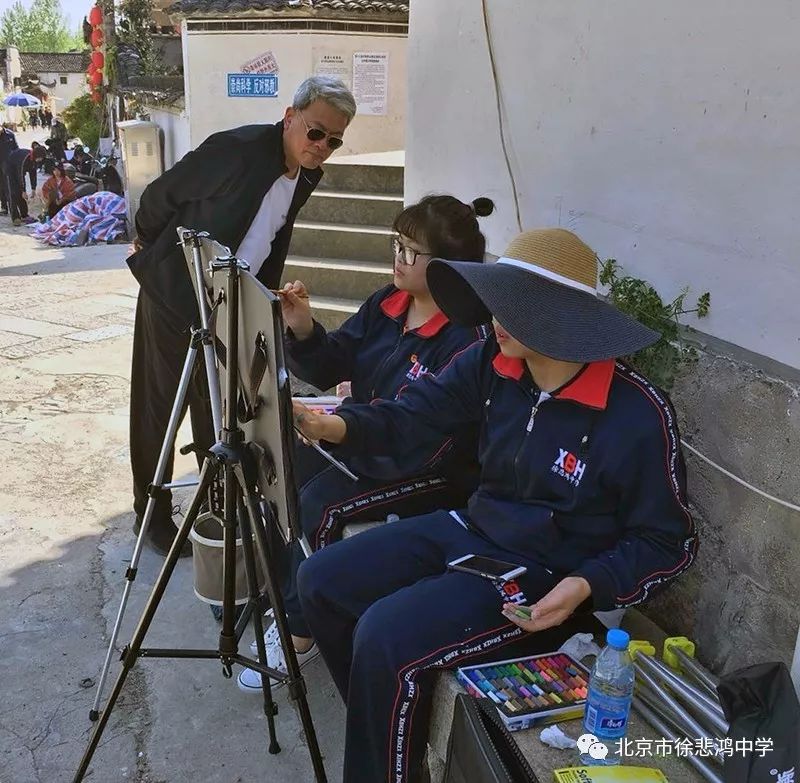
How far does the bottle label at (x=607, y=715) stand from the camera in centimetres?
178

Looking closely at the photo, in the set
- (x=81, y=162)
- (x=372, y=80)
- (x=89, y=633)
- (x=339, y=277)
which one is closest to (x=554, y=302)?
(x=89, y=633)

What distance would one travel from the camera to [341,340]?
3.05m

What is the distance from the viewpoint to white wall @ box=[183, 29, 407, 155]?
28.1 feet

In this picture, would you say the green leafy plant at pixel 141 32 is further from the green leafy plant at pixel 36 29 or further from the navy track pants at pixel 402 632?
the green leafy plant at pixel 36 29

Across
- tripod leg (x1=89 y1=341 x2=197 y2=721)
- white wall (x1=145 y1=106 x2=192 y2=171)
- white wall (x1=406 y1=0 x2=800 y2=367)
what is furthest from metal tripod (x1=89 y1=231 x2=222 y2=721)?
white wall (x1=145 y1=106 x2=192 y2=171)

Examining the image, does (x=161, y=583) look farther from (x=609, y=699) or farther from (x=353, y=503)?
(x=609, y=699)

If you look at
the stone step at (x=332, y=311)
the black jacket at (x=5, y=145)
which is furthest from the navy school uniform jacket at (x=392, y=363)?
the black jacket at (x=5, y=145)

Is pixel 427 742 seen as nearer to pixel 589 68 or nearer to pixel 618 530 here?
pixel 618 530

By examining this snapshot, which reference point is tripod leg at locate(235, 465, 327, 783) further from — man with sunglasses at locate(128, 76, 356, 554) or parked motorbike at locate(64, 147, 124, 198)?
parked motorbike at locate(64, 147, 124, 198)

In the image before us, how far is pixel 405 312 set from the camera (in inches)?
116

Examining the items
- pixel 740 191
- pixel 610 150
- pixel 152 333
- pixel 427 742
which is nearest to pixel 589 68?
pixel 610 150

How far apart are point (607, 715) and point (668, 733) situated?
21cm

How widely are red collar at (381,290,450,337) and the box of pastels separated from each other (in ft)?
3.73

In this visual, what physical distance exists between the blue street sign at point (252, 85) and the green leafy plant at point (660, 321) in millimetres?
7425
